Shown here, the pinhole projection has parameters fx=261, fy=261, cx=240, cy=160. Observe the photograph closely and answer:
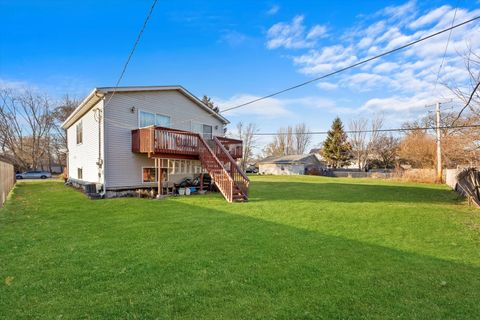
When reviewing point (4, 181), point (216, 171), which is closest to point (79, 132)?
point (4, 181)

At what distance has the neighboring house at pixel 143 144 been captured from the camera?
12.3m

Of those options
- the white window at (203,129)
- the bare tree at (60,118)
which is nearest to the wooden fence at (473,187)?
the white window at (203,129)

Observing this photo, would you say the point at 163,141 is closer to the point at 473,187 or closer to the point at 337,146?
the point at 473,187

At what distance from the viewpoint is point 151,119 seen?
560 inches

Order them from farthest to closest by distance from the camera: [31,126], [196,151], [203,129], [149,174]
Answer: [31,126], [203,129], [149,174], [196,151]

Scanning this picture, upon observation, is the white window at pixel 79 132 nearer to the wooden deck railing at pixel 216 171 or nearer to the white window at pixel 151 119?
the white window at pixel 151 119

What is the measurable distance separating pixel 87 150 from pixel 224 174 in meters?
8.51

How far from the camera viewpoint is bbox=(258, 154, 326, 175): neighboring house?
41731 mm

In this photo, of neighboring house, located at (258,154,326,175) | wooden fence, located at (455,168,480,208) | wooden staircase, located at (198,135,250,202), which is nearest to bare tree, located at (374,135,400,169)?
neighboring house, located at (258,154,326,175)

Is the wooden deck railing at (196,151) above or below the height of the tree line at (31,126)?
below

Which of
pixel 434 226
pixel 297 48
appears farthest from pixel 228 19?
pixel 434 226

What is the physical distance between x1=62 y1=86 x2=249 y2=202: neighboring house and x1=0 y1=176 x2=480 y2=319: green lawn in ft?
15.4

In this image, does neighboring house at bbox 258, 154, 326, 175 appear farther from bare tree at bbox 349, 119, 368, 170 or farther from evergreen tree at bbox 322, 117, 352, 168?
bare tree at bbox 349, 119, 368, 170

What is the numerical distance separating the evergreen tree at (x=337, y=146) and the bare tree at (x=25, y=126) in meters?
44.8
